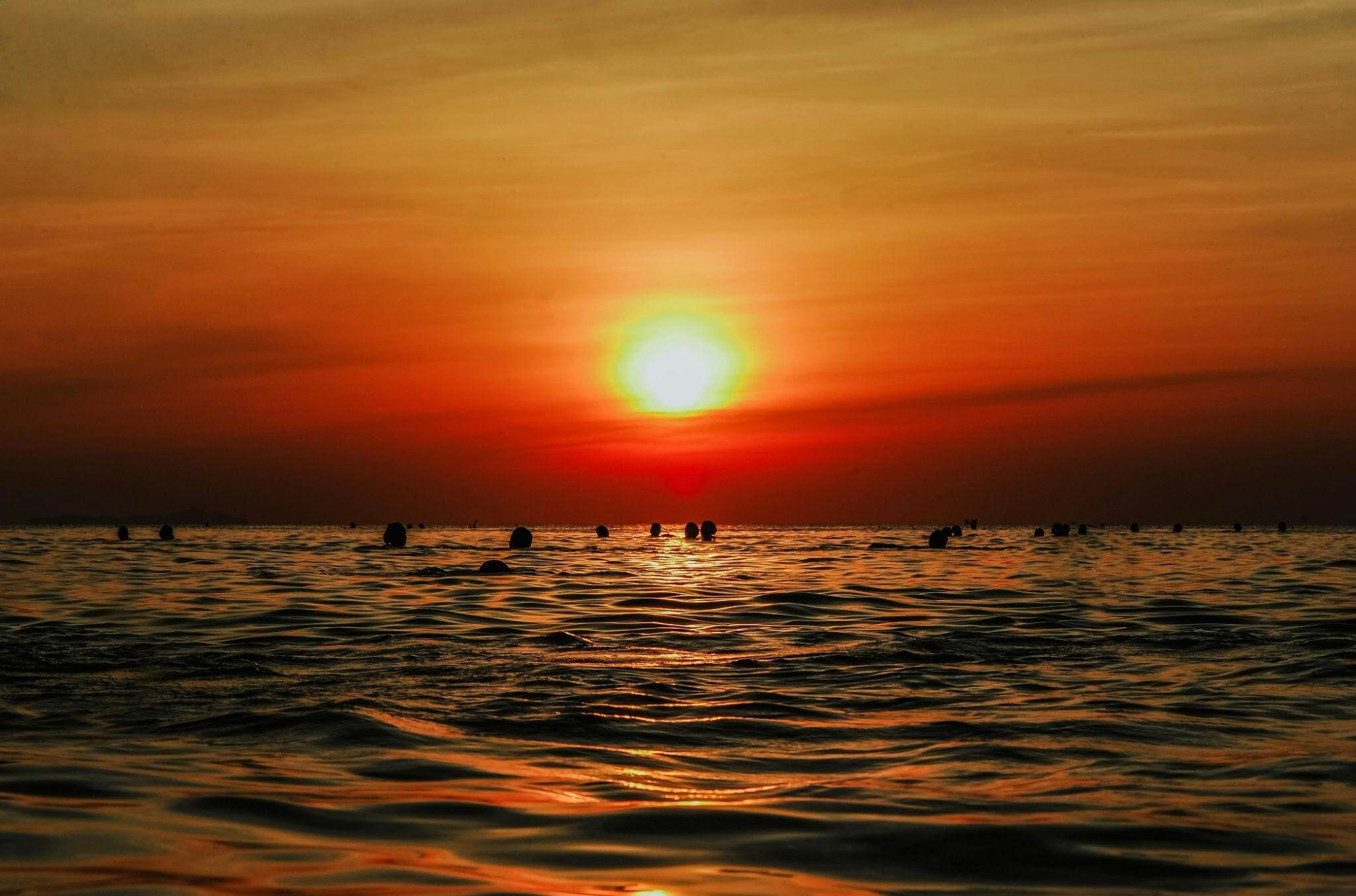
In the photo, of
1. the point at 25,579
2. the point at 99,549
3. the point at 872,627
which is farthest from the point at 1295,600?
the point at 99,549

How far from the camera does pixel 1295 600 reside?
85.0ft

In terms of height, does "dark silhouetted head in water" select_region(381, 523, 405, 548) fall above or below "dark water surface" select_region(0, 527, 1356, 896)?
above

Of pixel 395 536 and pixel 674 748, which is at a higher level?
pixel 395 536

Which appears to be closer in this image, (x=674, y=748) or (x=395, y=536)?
(x=674, y=748)

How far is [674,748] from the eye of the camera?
35.2 ft

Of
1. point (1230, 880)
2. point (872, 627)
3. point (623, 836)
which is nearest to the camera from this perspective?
point (1230, 880)

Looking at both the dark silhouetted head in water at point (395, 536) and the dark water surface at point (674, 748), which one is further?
the dark silhouetted head in water at point (395, 536)

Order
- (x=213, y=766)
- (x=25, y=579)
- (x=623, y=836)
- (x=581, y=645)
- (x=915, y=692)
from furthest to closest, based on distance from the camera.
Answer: (x=25, y=579) < (x=581, y=645) < (x=915, y=692) < (x=213, y=766) < (x=623, y=836)

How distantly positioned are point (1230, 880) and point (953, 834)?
1.59 metres

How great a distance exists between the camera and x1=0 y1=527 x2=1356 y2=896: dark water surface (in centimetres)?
706

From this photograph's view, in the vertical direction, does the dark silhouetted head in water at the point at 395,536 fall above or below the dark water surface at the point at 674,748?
above

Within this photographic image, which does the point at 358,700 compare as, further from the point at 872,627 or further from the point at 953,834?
the point at 872,627

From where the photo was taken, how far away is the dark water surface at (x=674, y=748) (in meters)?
7.06

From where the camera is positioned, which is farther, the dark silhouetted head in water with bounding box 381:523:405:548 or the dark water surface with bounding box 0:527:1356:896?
the dark silhouetted head in water with bounding box 381:523:405:548
